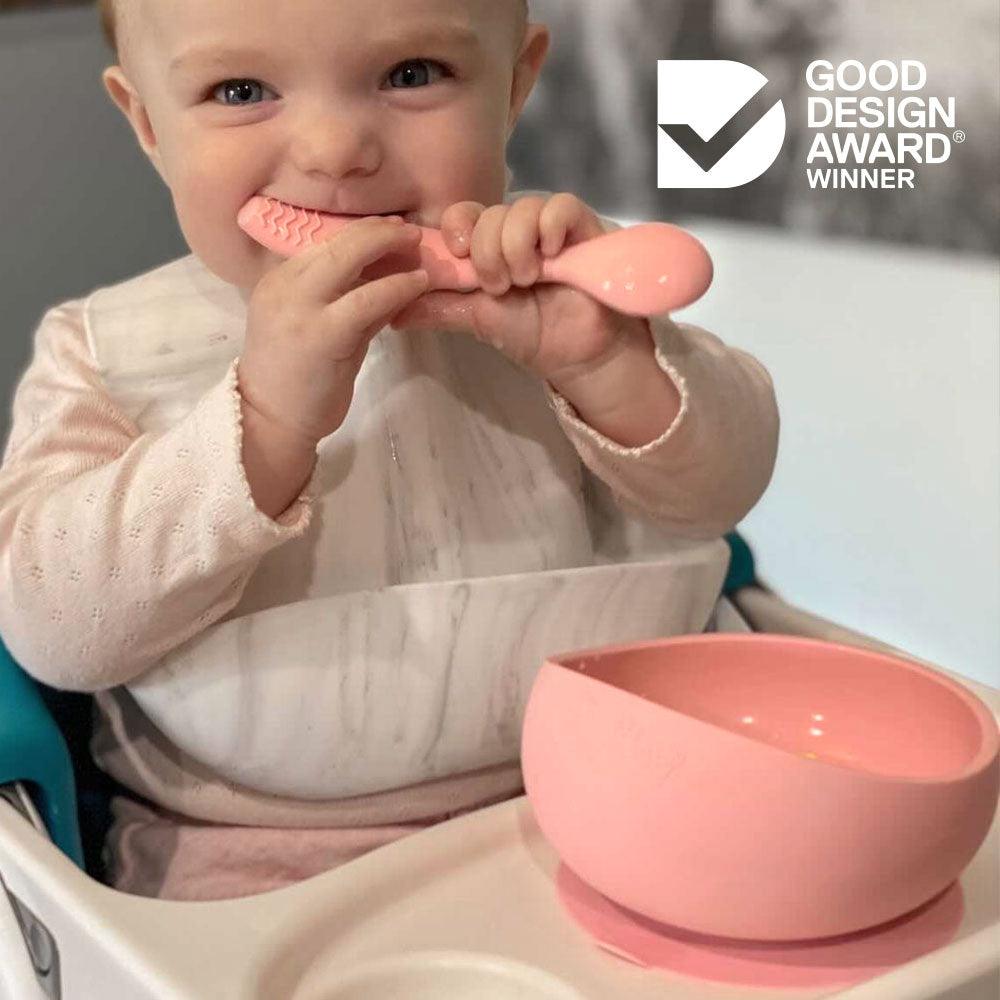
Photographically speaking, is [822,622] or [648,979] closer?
[648,979]

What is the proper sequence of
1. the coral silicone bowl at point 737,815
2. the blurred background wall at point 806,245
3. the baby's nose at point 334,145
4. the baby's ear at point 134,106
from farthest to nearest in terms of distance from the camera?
the blurred background wall at point 806,245 → the baby's ear at point 134,106 → the baby's nose at point 334,145 → the coral silicone bowl at point 737,815

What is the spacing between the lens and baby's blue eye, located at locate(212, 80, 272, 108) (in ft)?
1.93

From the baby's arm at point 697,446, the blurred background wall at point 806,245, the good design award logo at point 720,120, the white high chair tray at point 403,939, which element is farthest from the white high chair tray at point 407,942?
the good design award logo at point 720,120

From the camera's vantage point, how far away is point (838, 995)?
0.44 meters

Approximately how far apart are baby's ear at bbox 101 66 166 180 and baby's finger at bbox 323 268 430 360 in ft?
0.56

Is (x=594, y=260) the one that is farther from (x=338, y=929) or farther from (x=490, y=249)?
(x=338, y=929)

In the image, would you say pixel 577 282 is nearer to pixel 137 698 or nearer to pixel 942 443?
pixel 137 698

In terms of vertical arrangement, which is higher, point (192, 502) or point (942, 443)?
point (192, 502)

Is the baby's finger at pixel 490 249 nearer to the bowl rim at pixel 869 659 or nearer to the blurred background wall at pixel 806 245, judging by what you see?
the bowl rim at pixel 869 659

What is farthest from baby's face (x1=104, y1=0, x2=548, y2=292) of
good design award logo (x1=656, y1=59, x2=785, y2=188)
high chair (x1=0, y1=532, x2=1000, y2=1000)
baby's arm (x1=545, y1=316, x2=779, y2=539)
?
good design award logo (x1=656, y1=59, x2=785, y2=188)

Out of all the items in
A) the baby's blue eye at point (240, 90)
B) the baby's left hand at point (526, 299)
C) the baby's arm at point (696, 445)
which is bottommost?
the baby's arm at point (696, 445)

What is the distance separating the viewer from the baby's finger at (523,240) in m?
0.55

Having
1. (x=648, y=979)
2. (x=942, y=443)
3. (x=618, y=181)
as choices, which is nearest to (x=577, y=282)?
(x=648, y=979)

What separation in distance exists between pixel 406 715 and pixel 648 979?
0.59 ft
